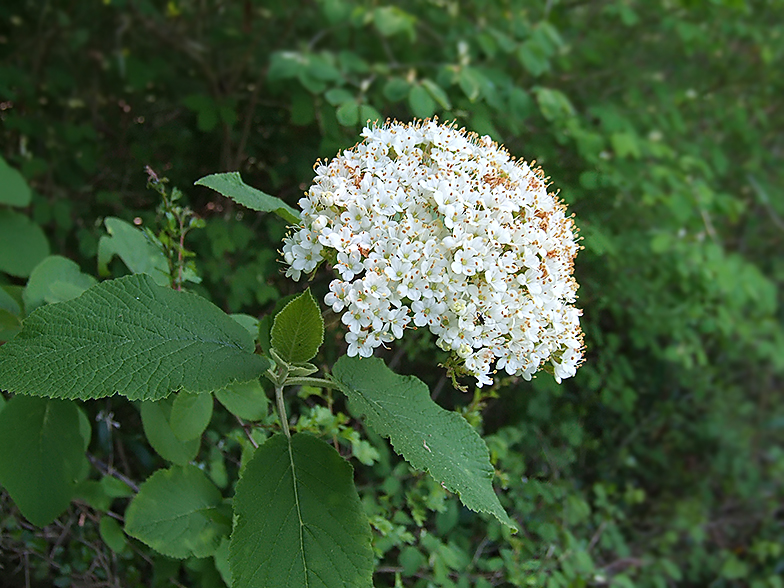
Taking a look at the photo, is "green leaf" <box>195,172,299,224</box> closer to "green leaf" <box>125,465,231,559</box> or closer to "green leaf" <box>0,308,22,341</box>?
"green leaf" <box>0,308,22,341</box>

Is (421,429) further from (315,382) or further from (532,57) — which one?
(532,57)

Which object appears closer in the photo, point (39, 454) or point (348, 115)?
point (39, 454)

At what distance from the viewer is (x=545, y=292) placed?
1022mm

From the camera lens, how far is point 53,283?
1.17 metres

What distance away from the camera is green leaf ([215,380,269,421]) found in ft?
3.86

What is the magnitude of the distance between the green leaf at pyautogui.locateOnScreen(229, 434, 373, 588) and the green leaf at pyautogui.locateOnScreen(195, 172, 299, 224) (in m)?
0.39

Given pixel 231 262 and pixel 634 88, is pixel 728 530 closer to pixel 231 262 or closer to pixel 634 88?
pixel 634 88

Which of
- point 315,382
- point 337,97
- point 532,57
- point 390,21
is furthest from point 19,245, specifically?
point 532,57

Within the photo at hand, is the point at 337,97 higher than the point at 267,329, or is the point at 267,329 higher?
the point at 337,97

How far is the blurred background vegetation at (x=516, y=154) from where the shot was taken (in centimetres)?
174

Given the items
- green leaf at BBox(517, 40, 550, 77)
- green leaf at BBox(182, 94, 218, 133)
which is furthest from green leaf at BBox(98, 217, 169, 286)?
green leaf at BBox(517, 40, 550, 77)

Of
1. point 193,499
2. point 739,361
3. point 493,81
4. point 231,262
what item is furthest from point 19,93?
point 739,361

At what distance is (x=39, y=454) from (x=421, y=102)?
50.7 inches

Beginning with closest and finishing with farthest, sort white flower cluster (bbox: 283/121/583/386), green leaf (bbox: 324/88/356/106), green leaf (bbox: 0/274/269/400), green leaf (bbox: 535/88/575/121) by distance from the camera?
green leaf (bbox: 0/274/269/400)
white flower cluster (bbox: 283/121/583/386)
green leaf (bbox: 324/88/356/106)
green leaf (bbox: 535/88/575/121)
